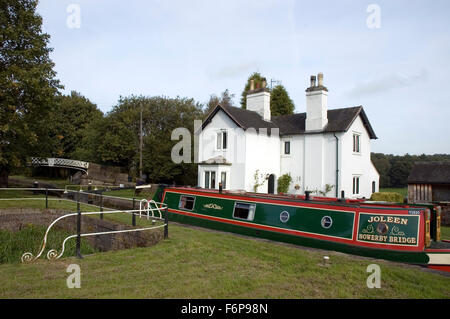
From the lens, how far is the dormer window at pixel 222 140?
23936mm

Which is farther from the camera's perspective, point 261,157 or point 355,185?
point 261,157

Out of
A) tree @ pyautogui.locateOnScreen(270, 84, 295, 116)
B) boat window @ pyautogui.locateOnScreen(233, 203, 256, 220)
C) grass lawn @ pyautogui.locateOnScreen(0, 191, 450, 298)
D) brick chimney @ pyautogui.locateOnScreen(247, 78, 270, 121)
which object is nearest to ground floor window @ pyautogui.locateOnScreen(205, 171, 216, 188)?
brick chimney @ pyautogui.locateOnScreen(247, 78, 270, 121)

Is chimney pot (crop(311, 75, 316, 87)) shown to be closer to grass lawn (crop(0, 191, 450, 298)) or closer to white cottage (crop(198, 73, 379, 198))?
white cottage (crop(198, 73, 379, 198))

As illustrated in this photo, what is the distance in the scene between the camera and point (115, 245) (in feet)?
35.3

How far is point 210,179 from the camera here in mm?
23406

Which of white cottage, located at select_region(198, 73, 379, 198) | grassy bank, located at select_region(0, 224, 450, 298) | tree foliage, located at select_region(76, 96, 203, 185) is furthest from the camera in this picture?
tree foliage, located at select_region(76, 96, 203, 185)

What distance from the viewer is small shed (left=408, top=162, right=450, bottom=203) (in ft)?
64.7

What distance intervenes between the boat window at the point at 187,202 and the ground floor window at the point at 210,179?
9.89 m

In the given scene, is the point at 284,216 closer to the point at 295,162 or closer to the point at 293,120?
the point at 295,162

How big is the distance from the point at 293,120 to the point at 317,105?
3.19 m

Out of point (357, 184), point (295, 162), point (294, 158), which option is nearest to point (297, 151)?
point (294, 158)

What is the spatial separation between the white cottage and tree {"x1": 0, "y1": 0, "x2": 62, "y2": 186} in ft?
36.5

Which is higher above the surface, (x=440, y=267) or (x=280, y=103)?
(x=280, y=103)
